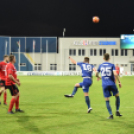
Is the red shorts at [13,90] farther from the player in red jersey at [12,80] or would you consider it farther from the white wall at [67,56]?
the white wall at [67,56]

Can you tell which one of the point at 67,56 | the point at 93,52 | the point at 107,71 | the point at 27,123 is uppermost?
the point at 93,52

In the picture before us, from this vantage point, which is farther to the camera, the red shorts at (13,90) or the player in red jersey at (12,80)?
the red shorts at (13,90)

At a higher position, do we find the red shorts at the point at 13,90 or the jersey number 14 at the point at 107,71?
the jersey number 14 at the point at 107,71

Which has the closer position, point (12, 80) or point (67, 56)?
point (12, 80)

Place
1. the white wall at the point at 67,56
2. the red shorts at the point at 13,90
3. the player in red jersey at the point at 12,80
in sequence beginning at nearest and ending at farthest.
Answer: the player in red jersey at the point at 12,80 → the red shorts at the point at 13,90 → the white wall at the point at 67,56

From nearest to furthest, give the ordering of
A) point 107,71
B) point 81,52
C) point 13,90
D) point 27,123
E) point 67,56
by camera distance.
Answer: point 27,123
point 107,71
point 13,90
point 67,56
point 81,52

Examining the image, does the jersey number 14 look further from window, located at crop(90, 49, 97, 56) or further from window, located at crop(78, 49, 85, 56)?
window, located at crop(90, 49, 97, 56)

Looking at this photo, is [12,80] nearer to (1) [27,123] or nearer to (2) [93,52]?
(1) [27,123]

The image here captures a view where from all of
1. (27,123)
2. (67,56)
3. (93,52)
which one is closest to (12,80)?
(27,123)

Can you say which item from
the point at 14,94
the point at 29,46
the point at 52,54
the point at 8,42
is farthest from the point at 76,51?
the point at 14,94

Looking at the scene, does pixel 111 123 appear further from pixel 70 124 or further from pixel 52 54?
pixel 52 54

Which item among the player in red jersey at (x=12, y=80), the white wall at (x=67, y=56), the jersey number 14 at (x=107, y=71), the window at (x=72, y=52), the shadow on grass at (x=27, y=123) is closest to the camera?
the shadow on grass at (x=27, y=123)

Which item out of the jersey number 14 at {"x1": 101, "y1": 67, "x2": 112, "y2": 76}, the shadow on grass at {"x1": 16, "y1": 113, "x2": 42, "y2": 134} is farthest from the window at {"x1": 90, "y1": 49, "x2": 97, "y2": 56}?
the jersey number 14 at {"x1": 101, "y1": 67, "x2": 112, "y2": 76}

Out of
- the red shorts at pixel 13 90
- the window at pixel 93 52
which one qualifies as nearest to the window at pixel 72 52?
the window at pixel 93 52
